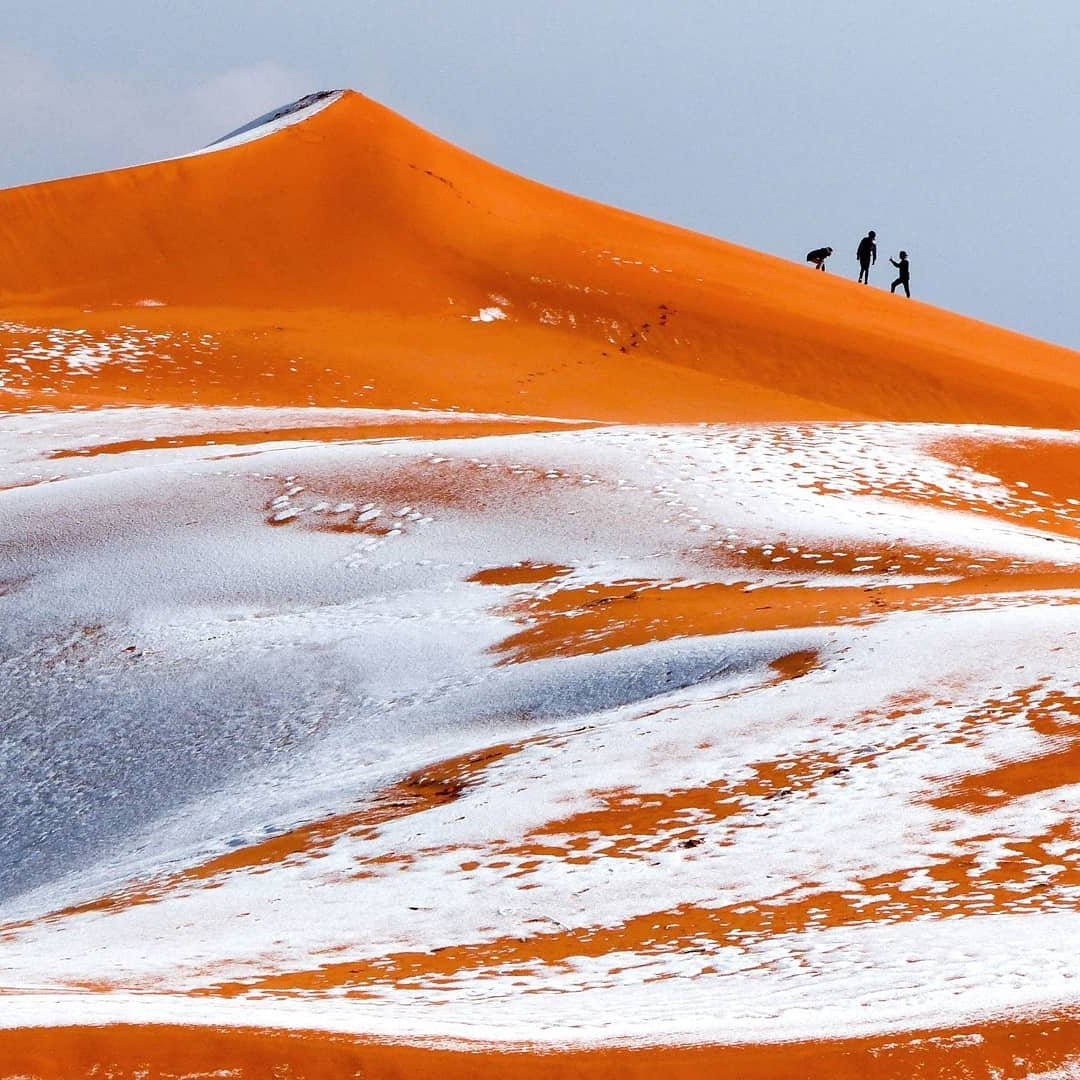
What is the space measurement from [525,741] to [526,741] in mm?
10

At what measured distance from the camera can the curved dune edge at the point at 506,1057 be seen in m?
4.38

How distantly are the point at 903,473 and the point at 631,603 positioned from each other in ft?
17.4

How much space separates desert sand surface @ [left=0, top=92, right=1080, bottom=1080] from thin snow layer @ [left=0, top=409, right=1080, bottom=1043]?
0.03 metres

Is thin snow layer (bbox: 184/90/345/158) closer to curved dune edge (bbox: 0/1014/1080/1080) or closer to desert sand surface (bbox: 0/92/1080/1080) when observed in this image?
desert sand surface (bbox: 0/92/1080/1080)

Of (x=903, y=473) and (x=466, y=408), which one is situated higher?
(x=466, y=408)

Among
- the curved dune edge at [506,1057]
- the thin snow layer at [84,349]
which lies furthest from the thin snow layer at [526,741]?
the thin snow layer at [84,349]

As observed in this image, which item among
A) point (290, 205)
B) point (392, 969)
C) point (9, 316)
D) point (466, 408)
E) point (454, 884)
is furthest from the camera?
point (290, 205)

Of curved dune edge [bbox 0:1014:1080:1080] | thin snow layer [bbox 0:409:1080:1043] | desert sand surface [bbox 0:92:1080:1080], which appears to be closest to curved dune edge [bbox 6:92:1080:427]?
desert sand surface [bbox 0:92:1080:1080]

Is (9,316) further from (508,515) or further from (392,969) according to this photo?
(392,969)

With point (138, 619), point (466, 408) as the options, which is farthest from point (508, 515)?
point (466, 408)

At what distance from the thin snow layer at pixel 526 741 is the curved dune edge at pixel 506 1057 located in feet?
0.67

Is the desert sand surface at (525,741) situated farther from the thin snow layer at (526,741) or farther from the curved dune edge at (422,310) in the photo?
the curved dune edge at (422,310)

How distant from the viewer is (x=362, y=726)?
34.6ft

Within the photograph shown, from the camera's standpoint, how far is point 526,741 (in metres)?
9.55
